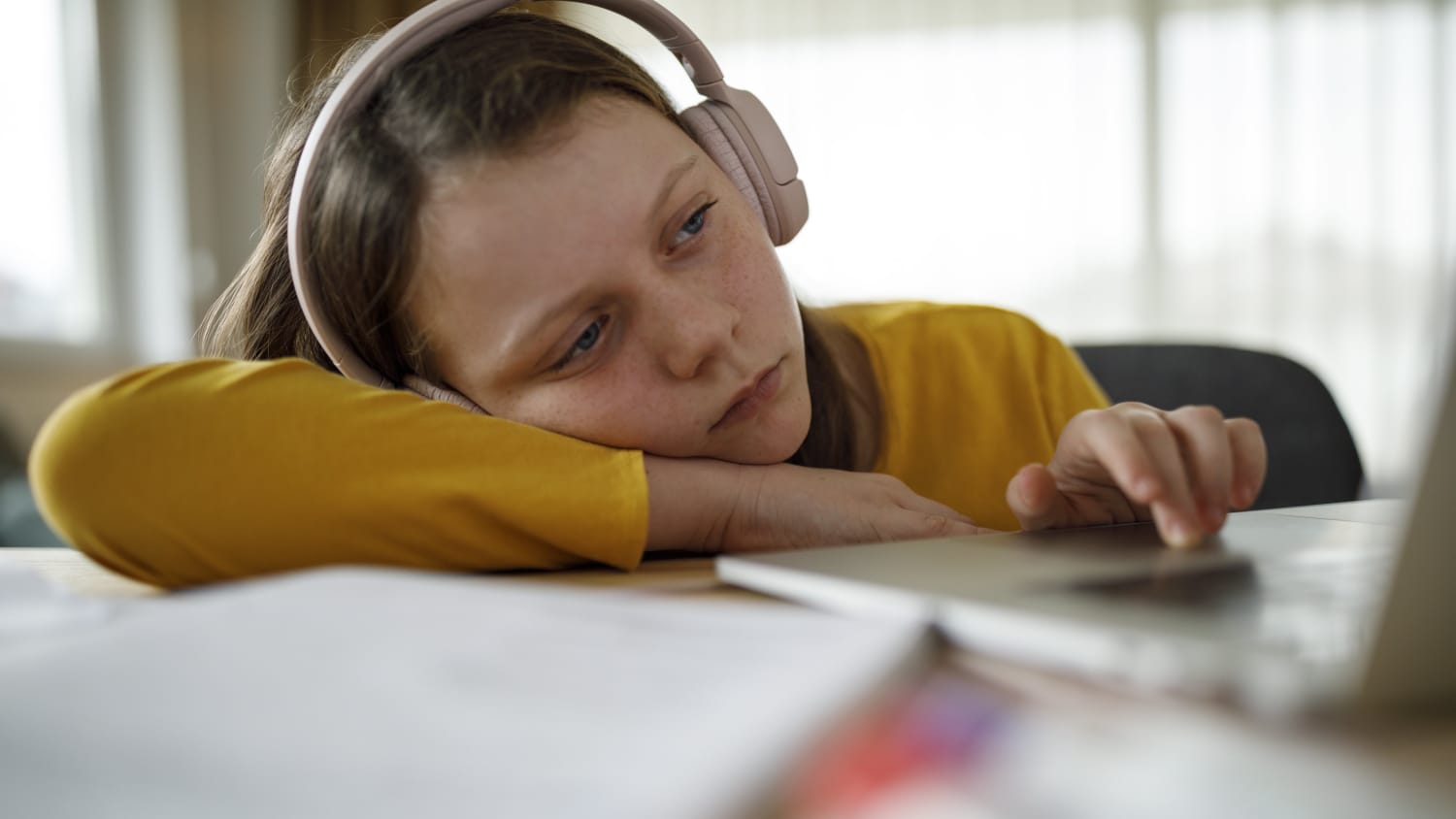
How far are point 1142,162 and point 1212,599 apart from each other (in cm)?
376

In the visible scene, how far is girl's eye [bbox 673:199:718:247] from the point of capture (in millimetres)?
745

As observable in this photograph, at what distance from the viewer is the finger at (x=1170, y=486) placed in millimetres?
451

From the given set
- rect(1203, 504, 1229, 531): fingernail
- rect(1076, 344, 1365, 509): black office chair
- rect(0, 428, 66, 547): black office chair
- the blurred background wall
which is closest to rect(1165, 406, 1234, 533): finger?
rect(1203, 504, 1229, 531): fingernail

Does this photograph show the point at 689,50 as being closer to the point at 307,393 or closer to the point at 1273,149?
the point at 307,393

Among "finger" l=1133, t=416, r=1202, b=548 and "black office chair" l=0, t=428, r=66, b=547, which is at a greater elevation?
"finger" l=1133, t=416, r=1202, b=548

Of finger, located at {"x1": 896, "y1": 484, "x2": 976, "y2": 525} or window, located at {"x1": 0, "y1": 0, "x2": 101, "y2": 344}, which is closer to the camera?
finger, located at {"x1": 896, "y1": 484, "x2": 976, "y2": 525}

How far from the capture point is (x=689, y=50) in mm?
813

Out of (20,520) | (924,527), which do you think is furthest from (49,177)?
(924,527)

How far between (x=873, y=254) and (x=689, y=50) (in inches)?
125

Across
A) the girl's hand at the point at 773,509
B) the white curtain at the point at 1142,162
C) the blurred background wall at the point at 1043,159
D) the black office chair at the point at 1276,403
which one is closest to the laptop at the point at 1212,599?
the girl's hand at the point at 773,509

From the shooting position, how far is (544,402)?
2.41 feet

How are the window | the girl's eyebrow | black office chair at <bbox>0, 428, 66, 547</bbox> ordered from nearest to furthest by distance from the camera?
the girl's eyebrow → black office chair at <bbox>0, 428, 66, 547</bbox> → the window

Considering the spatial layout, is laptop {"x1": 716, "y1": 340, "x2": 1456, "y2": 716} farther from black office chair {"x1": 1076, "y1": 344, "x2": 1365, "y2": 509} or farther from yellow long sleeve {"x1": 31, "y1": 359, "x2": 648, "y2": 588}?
black office chair {"x1": 1076, "y1": 344, "x2": 1365, "y2": 509}

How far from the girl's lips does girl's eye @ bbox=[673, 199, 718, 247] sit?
11 centimetres
